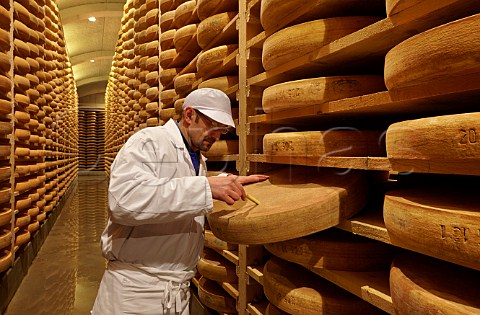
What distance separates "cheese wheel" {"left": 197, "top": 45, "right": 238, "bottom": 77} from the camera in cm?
273

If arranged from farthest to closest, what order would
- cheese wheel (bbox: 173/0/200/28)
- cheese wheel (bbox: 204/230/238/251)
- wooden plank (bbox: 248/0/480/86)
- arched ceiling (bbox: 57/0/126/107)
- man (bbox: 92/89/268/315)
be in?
arched ceiling (bbox: 57/0/126/107)
cheese wheel (bbox: 173/0/200/28)
cheese wheel (bbox: 204/230/238/251)
man (bbox: 92/89/268/315)
wooden plank (bbox: 248/0/480/86)

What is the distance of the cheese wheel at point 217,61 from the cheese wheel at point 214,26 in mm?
114

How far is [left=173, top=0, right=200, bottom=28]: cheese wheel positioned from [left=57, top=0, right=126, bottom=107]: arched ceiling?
9000mm

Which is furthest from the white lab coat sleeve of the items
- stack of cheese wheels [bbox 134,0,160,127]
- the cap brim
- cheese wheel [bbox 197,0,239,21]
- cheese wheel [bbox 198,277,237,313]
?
stack of cheese wheels [bbox 134,0,160,127]

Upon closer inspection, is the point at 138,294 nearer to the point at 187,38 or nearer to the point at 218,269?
the point at 218,269

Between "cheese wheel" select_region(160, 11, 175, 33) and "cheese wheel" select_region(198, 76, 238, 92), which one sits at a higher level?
"cheese wheel" select_region(160, 11, 175, 33)

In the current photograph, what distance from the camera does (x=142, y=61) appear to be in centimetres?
513

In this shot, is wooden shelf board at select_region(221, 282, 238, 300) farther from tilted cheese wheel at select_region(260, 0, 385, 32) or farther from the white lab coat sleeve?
tilted cheese wheel at select_region(260, 0, 385, 32)

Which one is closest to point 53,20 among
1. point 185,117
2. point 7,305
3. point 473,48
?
point 7,305

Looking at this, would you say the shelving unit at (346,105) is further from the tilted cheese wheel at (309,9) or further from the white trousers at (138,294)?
the white trousers at (138,294)

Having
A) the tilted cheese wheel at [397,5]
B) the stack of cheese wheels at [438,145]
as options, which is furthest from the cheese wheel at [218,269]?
the tilted cheese wheel at [397,5]

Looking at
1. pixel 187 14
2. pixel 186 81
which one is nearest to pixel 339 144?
pixel 186 81

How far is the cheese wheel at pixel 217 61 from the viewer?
8.96 feet

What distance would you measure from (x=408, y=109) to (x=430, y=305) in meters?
0.70
